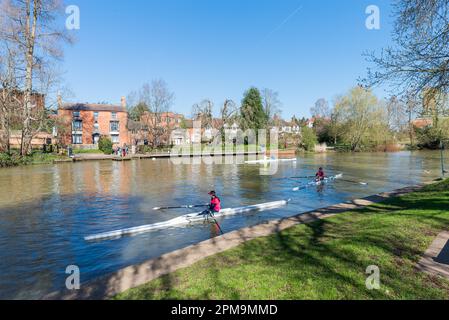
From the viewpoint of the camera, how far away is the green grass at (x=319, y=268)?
18.5ft

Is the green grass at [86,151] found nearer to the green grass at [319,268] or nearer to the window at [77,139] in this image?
the window at [77,139]

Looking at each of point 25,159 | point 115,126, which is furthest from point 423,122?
point 25,159

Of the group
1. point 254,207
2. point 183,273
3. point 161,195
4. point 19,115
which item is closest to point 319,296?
point 183,273

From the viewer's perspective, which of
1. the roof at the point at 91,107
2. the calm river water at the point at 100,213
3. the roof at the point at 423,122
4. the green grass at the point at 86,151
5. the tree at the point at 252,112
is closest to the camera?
the calm river water at the point at 100,213

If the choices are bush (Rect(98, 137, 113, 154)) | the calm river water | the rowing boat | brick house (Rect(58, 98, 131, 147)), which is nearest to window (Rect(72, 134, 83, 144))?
brick house (Rect(58, 98, 131, 147))

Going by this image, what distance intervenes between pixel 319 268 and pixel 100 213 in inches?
512

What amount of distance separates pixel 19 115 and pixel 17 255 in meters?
38.4

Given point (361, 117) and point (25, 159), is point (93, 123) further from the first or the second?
point (361, 117)

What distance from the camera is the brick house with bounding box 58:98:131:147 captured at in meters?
60.2

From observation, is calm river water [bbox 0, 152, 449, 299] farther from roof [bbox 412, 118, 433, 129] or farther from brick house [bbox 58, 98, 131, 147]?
brick house [bbox 58, 98, 131, 147]

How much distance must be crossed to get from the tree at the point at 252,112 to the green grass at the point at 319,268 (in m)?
65.2

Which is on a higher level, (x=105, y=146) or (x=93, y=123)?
(x=93, y=123)

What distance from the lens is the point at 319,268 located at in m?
6.62

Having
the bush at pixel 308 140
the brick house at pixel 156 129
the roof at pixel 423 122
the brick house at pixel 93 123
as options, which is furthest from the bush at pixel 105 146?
the roof at pixel 423 122
